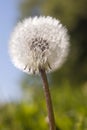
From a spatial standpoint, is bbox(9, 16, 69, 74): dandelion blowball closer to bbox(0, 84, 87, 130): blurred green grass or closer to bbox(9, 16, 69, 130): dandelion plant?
bbox(9, 16, 69, 130): dandelion plant

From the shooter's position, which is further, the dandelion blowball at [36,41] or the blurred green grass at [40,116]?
the blurred green grass at [40,116]

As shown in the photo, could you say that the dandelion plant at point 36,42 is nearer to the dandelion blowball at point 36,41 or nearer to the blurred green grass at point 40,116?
the dandelion blowball at point 36,41

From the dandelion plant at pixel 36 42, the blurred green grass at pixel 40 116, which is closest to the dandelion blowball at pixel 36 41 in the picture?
the dandelion plant at pixel 36 42

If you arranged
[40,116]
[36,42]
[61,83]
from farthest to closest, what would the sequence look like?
[61,83] → [40,116] → [36,42]

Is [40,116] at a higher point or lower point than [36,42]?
higher

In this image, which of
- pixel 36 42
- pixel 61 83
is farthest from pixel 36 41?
pixel 61 83

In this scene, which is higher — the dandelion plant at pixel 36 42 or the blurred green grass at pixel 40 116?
the blurred green grass at pixel 40 116

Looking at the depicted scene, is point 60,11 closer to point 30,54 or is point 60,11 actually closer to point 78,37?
point 78,37

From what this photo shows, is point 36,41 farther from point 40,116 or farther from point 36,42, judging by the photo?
point 40,116
